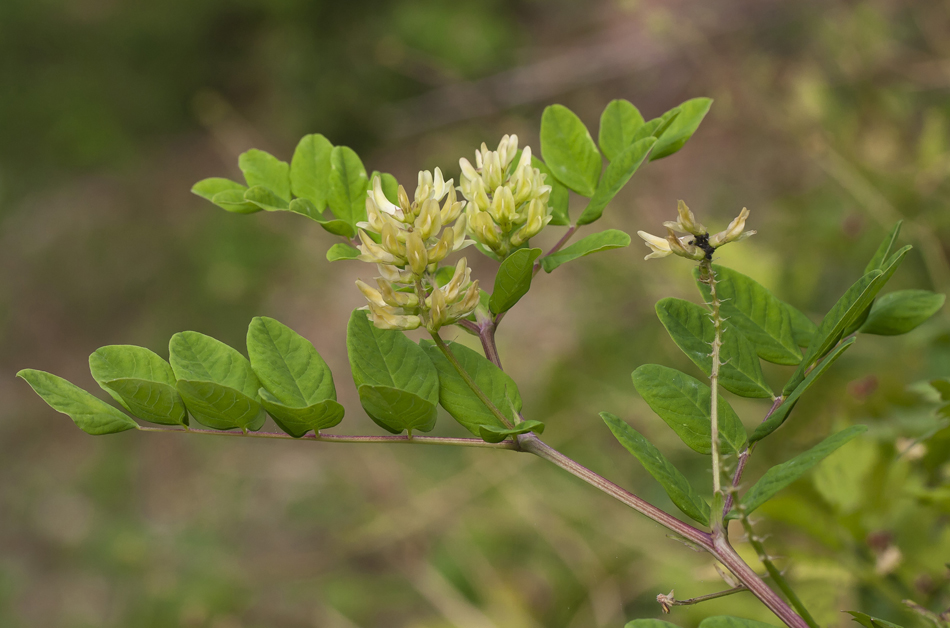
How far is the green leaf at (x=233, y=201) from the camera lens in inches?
22.8

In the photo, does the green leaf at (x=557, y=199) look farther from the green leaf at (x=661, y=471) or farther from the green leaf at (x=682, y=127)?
the green leaf at (x=661, y=471)

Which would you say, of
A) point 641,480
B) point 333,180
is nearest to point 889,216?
point 641,480

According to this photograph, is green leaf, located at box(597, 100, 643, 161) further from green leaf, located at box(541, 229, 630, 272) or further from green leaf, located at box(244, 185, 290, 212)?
green leaf, located at box(244, 185, 290, 212)

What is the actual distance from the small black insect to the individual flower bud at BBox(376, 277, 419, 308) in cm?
19

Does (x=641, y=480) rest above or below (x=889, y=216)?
below

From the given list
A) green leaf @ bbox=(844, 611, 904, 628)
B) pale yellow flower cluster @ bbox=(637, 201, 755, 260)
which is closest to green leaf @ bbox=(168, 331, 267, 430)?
pale yellow flower cluster @ bbox=(637, 201, 755, 260)

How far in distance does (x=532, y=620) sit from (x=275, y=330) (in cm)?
127

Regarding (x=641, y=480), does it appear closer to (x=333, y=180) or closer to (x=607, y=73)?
(x=333, y=180)

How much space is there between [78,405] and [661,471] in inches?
15.8

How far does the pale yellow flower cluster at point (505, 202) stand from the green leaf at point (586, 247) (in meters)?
0.03

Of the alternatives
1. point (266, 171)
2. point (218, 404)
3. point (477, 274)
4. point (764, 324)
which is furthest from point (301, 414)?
point (477, 274)

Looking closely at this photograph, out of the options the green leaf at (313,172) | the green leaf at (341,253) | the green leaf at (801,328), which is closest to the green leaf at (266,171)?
the green leaf at (313,172)

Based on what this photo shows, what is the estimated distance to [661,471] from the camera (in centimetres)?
47

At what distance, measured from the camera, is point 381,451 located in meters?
2.30
